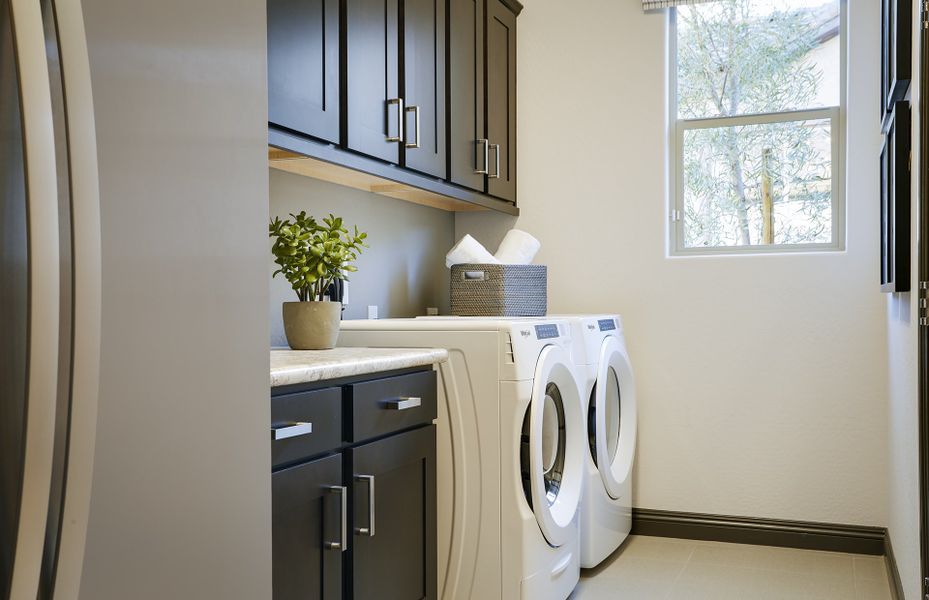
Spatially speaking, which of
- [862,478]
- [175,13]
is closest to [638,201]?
[862,478]

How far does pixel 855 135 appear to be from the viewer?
3412mm

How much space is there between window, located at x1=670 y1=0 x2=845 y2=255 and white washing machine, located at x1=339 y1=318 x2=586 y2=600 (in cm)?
161

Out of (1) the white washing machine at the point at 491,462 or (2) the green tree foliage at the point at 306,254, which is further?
(1) the white washing machine at the point at 491,462

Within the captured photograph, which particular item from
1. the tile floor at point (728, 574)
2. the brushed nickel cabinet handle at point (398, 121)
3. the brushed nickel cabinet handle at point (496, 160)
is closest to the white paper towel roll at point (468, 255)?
the brushed nickel cabinet handle at point (496, 160)

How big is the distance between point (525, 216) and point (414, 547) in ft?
6.85

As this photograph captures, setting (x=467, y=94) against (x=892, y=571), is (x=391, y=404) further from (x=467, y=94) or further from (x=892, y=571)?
(x=892, y=571)

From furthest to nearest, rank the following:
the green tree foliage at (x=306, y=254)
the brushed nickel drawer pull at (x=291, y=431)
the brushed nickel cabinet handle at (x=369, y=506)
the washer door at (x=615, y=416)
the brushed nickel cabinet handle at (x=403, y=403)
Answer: the washer door at (x=615, y=416) → the green tree foliage at (x=306, y=254) → the brushed nickel cabinet handle at (x=403, y=403) → the brushed nickel cabinet handle at (x=369, y=506) → the brushed nickel drawer pull at (x=291, y=431)

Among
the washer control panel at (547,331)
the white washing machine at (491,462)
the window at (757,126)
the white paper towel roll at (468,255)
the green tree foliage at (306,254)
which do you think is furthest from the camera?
the window at (757,126)

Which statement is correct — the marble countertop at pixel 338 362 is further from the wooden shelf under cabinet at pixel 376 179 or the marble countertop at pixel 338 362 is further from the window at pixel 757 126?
the window at pixel 757 126

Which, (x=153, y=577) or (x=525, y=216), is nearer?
(x=153, y=577)

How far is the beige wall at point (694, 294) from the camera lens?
11.2ft

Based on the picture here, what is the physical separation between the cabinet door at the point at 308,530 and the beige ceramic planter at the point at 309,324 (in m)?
0.53

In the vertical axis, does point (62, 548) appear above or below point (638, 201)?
below

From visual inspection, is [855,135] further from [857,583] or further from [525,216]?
[857,583]
